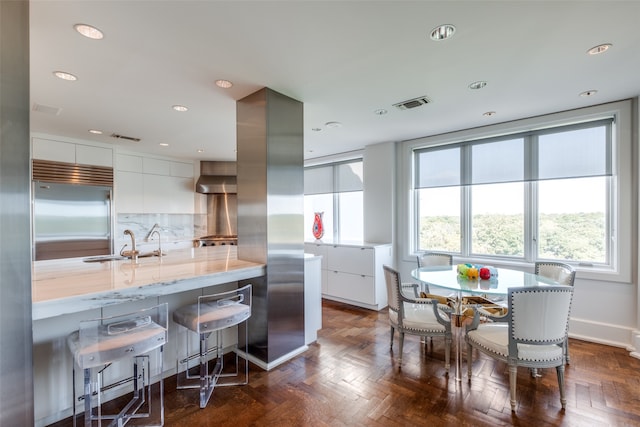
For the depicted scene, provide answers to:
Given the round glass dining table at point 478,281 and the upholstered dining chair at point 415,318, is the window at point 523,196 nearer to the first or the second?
the round glass dining table at point 478,281

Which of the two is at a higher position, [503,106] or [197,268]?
[503,106]

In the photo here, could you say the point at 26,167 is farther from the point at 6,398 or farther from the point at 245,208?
the point at 245,208

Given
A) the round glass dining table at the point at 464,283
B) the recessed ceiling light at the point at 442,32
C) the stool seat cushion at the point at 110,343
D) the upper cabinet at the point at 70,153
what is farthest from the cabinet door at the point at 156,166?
the recessed ceiling light at the point at 442,32

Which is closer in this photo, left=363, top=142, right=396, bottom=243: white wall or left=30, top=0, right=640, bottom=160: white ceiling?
left=30, top=0, right=640, bottom=160: white ceiling

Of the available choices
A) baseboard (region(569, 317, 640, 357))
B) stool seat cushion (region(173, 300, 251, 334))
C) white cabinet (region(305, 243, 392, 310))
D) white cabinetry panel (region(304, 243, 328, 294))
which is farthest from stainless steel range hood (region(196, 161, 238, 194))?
baseboard (region(569, 317, 640, 357))

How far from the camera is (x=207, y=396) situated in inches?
88.1

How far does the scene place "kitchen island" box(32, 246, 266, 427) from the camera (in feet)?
5.51

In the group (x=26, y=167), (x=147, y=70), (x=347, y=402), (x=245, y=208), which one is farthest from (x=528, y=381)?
(x=147, y=70)

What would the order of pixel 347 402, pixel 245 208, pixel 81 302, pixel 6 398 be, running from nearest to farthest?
pixel 6 398 < pixel 81 302 < pixel 347 402 < pixel 245 208

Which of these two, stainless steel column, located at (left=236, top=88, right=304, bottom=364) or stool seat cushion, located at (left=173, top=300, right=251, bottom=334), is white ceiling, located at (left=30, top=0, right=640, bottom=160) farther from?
stool seat cushion, located at (left=173, top=300, right=251, bottom=334)

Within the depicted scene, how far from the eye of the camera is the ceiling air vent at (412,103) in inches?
119

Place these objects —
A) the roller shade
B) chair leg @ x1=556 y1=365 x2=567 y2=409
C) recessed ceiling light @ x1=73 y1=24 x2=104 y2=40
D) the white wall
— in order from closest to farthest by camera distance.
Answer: recessed ceiling light @ x1=73 y1=24 x2=104 y2=40 → chair leg @ x1=556 y1=365 x2=567 y2=409 → the roller shade → the white wall

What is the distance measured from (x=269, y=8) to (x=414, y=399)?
2.88 metres

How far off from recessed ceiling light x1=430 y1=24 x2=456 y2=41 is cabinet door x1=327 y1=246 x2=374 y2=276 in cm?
295
